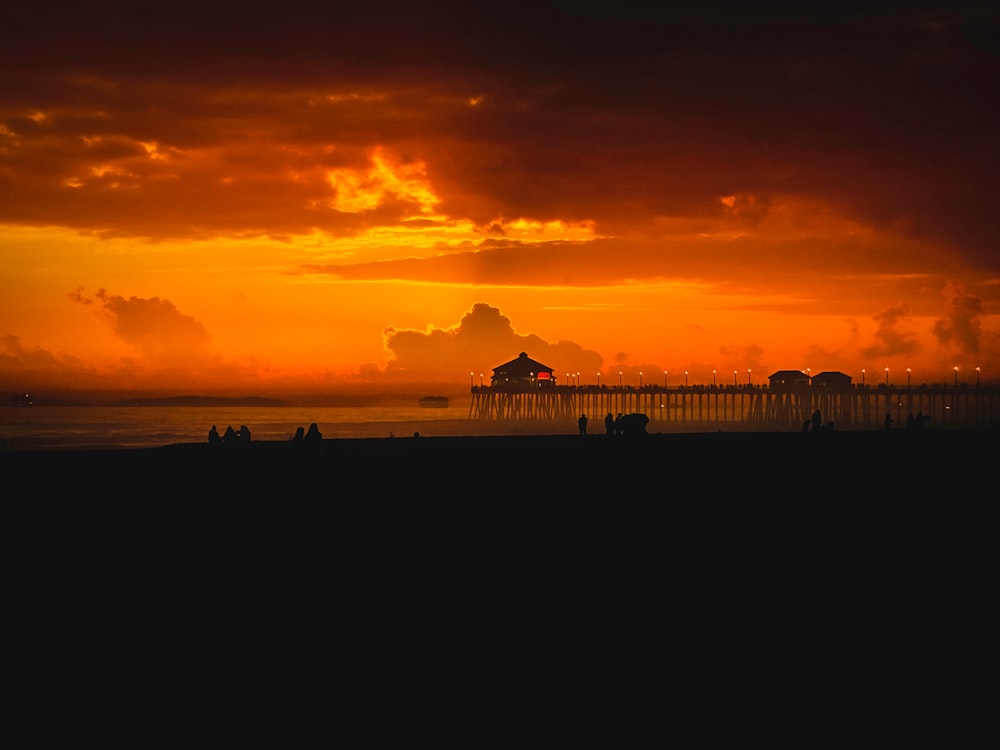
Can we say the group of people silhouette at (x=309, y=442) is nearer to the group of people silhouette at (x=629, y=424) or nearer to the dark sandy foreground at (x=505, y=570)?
the dark sandy foreground at (x=505, y=570)

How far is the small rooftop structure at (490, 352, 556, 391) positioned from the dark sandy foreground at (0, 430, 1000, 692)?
A: 105 m

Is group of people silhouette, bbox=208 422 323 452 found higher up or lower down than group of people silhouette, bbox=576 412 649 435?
lower down

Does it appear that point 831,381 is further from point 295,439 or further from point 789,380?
point 295,439

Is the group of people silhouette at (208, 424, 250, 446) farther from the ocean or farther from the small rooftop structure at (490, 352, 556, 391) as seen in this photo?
the small rooftop structure at (490, 352, 556, 391)

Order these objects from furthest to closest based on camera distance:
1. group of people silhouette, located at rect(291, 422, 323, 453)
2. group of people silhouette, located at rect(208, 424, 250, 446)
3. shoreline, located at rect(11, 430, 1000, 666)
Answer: group of people silhouette, located at rect(208, 424, 250, 446) < group of people silhouette, located at rect(291, 422, 323, 453) < shoreline, located at rect(11, 430, 1000, 666)

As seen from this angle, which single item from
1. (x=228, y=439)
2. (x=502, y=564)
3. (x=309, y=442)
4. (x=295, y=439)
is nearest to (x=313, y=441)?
(x=309, y=442)

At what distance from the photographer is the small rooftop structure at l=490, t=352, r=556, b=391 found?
424ft

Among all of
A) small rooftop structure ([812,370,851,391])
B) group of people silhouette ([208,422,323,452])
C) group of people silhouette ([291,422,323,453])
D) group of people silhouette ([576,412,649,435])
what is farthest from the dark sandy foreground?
small rooftop structure ([812,370,851,391])

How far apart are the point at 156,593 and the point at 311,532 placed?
14.1 feet

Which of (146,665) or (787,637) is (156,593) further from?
(787,637)

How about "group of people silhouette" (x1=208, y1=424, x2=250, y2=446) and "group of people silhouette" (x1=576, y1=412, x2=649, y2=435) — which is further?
"group of people silhouette" (x1=576, y1=412, x2=649, y2=435)

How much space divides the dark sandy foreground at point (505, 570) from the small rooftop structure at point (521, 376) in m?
105

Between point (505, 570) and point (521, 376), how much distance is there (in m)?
118

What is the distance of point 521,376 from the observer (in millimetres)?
129875
